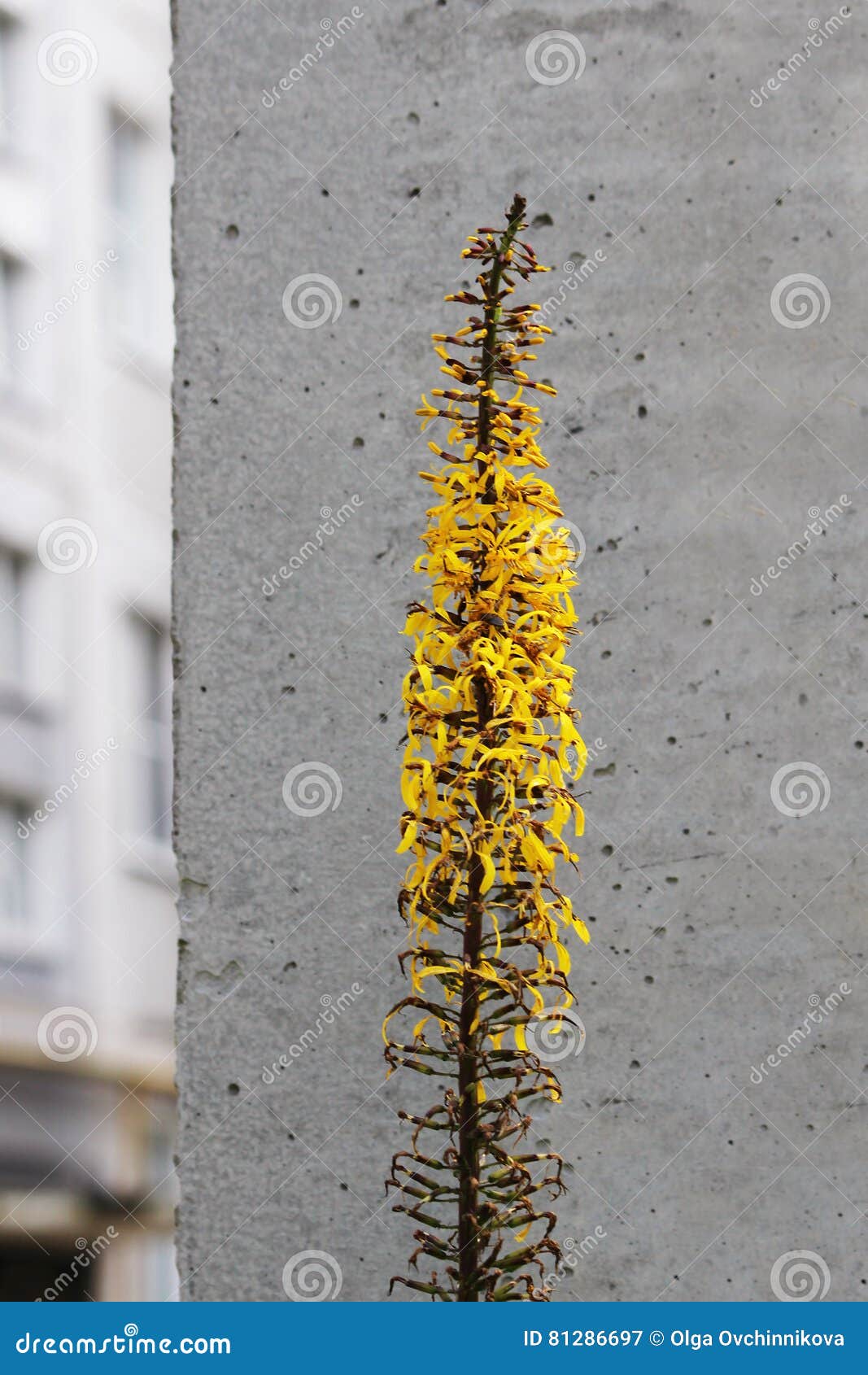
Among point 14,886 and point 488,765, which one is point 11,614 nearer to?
point 14,886

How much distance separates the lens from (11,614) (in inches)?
138

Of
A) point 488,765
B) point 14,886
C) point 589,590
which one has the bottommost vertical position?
point 14,886

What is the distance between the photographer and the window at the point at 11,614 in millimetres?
3434

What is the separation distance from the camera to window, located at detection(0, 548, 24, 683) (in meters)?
3.43

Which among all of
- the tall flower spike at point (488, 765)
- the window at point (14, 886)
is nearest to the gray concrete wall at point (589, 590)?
the tall flower spike at point (488, 765)

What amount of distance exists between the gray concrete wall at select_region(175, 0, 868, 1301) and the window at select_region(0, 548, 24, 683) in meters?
1.63

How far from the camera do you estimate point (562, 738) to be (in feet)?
4.22

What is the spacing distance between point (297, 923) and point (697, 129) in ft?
4.72

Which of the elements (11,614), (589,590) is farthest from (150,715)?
(589,590)

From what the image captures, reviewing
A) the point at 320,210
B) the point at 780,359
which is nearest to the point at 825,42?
the point at 780,359

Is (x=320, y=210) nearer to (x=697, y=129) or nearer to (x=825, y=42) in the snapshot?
(x=697, y=129)

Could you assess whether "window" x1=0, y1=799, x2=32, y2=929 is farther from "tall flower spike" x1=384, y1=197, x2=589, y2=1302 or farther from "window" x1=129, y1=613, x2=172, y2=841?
"tall flower spike" x1=384, y1=197, x2=589, y2=1302

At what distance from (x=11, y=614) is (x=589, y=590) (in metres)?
2.13

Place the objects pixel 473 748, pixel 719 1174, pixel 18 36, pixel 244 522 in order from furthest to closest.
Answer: pixel 18 36 < pixel 244 522 < pixel 719 1174 < pixel 473 748
